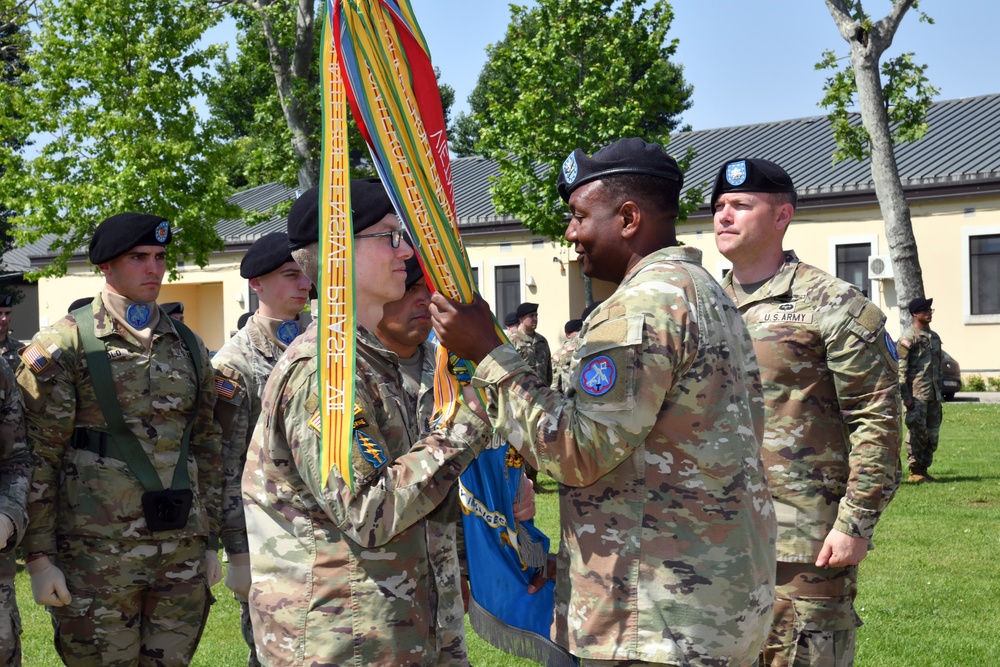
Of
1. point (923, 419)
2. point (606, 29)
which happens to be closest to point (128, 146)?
point (606, 29)

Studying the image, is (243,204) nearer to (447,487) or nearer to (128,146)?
(128,146)

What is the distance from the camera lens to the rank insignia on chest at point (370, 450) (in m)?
2.84

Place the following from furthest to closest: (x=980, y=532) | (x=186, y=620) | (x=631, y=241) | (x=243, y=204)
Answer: (x=243, y=204), (x=980, y=532), (x=186, y=620), (x=631, y=241)

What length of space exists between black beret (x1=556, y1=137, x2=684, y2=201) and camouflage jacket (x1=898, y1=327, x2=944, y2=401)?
39.4ft

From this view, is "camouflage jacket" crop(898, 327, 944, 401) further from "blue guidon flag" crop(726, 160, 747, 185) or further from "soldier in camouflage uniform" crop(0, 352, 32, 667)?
"soldier in camouflage uniform" crop(0, 352, 32, 667)

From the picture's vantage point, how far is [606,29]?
21.8 meters

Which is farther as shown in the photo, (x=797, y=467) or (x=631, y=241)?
(x=797, y=467)

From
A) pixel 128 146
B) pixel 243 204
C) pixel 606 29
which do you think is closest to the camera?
pixel 128 146

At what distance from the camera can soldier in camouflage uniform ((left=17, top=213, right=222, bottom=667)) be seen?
4.66m

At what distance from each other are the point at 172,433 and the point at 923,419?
11044 mm

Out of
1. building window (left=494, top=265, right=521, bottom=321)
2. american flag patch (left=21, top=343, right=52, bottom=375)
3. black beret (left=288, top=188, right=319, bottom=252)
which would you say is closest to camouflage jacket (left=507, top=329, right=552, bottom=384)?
american flag patch (left=21, top=343, right=52, bottom=375)

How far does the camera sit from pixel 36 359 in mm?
4695

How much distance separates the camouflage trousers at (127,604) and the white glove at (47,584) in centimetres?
12

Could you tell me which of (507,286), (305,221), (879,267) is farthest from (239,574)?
(507,286)
